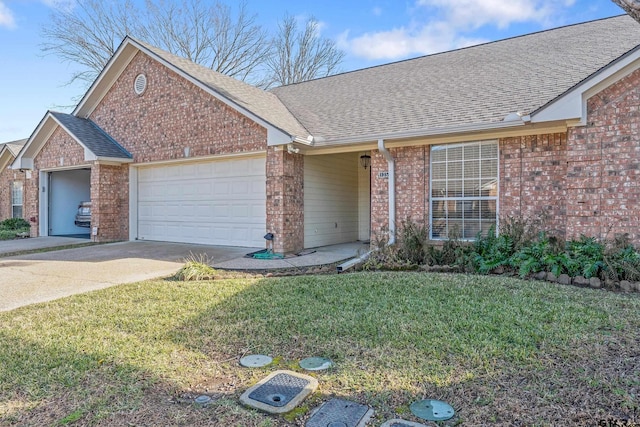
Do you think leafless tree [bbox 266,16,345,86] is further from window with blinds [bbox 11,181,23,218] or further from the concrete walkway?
the concrete walkway

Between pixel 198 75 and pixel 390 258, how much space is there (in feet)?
25.1

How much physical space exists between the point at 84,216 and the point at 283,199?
8.62 metres

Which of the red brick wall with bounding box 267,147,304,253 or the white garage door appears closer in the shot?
the red brick wall with bounding box 267,147,304,253

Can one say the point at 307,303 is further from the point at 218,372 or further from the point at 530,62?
the point at 530,62

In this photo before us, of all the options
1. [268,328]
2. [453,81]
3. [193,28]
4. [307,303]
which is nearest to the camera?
[268,328]

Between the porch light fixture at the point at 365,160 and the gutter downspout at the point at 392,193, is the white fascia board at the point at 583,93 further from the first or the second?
the porch light fixture at the point at 365,160

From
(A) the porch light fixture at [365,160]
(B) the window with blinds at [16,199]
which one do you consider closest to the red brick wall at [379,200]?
(A) the porch light fixture at [365,160]

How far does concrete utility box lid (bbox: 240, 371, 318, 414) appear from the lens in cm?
273

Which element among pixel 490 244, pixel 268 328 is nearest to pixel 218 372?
pixel 268 328

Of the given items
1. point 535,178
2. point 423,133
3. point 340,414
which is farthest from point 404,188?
point 340,414

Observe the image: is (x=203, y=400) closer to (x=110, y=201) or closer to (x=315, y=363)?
(x=315, y=363)

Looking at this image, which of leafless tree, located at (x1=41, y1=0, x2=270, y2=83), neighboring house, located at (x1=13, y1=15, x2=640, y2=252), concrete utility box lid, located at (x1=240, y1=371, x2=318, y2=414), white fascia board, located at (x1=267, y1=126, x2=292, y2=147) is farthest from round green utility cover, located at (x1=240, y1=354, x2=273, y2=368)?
leafless tree, located at (x1=41, y1=0, x2=270, y2=83)

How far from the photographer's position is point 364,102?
441 inches

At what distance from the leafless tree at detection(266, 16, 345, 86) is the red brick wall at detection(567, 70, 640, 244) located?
22299mm
